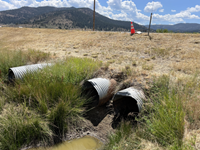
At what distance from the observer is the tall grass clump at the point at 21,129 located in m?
3.31

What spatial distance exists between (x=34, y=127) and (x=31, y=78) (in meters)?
1.79

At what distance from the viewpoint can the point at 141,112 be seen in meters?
3.79

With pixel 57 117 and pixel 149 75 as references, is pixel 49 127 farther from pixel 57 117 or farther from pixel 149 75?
pixel 149 75

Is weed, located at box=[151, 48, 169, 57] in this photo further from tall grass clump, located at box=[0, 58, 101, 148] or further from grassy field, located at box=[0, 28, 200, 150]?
tall grass clump, located at box=[0, 58, 101, 148]

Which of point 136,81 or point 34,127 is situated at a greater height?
point 136,81

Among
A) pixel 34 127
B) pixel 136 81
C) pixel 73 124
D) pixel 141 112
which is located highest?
pixel 136 81

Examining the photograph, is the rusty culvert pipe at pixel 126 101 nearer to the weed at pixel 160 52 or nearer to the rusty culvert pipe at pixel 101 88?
the rusty culvert pipe at pixel 101 88

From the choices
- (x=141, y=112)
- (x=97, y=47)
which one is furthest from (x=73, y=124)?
(x=97, y=47)

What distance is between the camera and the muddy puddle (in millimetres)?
3715

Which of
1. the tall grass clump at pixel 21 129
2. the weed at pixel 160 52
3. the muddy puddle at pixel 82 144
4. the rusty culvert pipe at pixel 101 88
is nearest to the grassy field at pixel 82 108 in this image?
the tall grass clump at pixel 21 129

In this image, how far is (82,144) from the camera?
386cm

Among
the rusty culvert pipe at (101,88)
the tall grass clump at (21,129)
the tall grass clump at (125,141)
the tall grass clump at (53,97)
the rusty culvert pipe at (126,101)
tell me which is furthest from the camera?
the rusty culvert pipe at (101,88)

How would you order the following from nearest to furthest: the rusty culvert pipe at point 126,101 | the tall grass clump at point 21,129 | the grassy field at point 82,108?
the grassy field at point 82,108 → the tall grass clump at point 21,129 → the rusty culvert pipe at point 126,101

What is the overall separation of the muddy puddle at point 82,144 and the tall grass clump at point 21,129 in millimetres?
398
